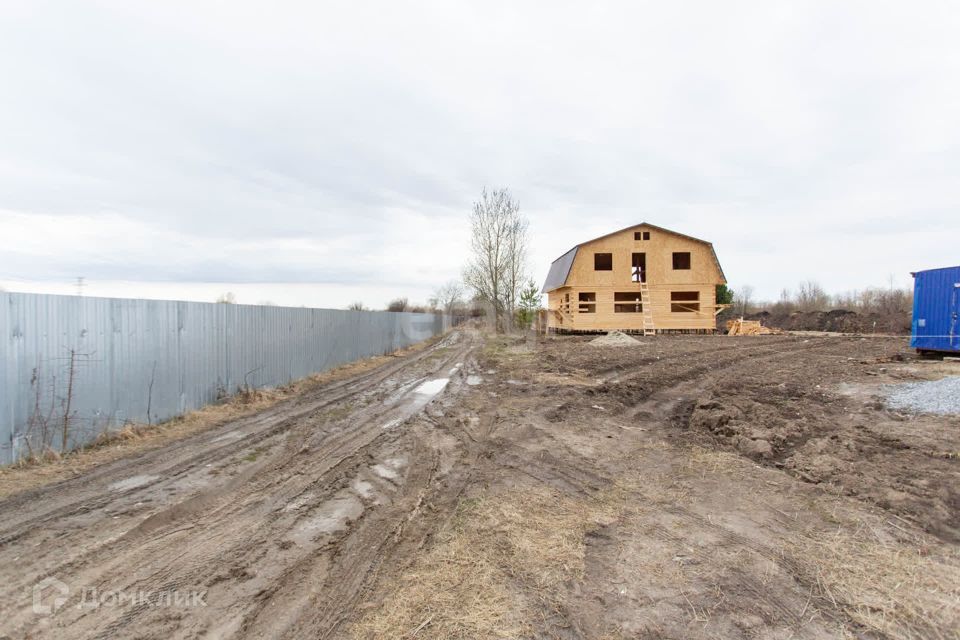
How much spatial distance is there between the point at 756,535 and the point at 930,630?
46.4 inches

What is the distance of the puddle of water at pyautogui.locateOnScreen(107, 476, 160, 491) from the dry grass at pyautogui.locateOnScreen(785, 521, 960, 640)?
636 centimetres

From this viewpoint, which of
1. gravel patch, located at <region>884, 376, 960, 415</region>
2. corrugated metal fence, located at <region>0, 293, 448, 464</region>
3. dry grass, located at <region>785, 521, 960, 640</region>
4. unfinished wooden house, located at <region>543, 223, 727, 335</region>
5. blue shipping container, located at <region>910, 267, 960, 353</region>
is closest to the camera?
dry grass, located at <region>785, 521, 960, 640</region>

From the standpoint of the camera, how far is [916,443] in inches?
229

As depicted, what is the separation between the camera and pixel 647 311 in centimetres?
2894

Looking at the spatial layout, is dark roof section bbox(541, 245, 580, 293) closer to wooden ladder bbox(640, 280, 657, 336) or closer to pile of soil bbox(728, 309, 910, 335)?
wooden ladder bbox(640, 280, 657, 336)

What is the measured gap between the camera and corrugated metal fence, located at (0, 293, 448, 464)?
5.90 metres

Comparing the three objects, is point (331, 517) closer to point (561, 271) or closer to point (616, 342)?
point (616, 342)

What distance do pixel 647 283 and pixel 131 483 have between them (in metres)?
28.6

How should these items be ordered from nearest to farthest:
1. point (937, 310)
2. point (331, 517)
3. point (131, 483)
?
point (331, 517) → point (131, 483) → point (937, 310)

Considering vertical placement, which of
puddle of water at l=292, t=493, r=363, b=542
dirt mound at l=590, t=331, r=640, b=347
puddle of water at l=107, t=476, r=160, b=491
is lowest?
puddle of water at l=107, t=476, r=160, b=491

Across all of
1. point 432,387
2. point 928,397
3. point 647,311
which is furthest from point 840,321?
point 432,387

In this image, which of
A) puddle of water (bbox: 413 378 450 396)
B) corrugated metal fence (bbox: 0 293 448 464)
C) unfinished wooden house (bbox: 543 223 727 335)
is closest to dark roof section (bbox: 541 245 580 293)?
unfinished wooden house (bbox: 543 223 727 335)

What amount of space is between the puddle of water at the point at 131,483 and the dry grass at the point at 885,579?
6361mm

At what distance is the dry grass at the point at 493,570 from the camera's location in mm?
2633
